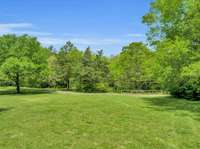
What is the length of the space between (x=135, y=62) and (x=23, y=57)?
67.6 feet

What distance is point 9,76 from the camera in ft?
136

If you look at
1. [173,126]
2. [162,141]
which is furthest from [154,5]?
[162,141]

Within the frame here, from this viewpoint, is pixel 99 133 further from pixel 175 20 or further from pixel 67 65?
pixel 67 65

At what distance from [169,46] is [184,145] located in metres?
11.1

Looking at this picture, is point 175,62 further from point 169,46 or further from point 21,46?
point 21,46

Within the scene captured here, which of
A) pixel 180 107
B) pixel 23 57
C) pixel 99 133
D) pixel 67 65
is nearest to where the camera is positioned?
pixel 99 133

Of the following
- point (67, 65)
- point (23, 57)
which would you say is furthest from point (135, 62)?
point (23, 57)

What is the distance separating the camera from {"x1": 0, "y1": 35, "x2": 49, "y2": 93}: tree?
3952cm

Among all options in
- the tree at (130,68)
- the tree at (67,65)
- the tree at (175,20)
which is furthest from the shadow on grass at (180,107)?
the tree at (67,65)

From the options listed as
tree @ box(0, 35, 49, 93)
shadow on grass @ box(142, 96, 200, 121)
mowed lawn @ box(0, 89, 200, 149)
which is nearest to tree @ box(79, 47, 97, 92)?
tree @ box(0, 35, 49, 93)

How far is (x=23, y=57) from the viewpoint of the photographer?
1599 inches

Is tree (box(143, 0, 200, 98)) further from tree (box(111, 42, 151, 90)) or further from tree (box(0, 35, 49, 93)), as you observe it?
tree (box(111, 42, 151, 90))

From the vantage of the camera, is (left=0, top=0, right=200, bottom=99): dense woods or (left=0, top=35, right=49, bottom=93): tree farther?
(left=0, top=35, right=49, bottom=93): tree

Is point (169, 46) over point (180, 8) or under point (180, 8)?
under
